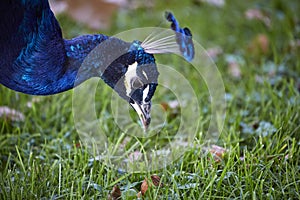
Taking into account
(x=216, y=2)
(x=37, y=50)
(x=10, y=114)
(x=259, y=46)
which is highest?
(x=216, y=2)

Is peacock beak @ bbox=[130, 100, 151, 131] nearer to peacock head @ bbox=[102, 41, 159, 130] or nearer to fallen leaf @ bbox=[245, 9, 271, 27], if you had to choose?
peacock head @ bbox=[102, 41, 159, 130]

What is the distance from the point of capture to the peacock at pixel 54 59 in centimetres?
166

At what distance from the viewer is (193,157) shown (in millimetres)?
1997

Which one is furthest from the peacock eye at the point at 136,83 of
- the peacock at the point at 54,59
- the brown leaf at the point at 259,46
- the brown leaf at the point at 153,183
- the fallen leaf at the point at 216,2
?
the fallen leaf at the point at 216,2

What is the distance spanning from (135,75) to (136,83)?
28 mm

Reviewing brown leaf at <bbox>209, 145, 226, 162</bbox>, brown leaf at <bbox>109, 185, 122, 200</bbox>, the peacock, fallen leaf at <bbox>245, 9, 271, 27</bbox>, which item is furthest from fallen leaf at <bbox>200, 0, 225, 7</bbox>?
brown leaf at <bbox>109, 185, 122, 200</bbox>

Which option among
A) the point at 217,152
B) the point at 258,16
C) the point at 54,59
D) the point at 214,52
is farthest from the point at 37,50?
the point at 258,16

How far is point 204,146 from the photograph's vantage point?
2.19 meters

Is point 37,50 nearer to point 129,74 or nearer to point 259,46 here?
point 129,74

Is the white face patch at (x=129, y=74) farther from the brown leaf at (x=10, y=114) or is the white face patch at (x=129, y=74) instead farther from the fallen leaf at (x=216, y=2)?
the fallen leaf at (x=216, y=2)

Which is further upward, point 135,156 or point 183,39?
point 183,39

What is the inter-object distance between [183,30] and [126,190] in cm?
61

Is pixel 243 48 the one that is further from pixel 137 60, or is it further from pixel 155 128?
pixel 137 60

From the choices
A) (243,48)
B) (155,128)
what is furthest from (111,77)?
(243,48)
